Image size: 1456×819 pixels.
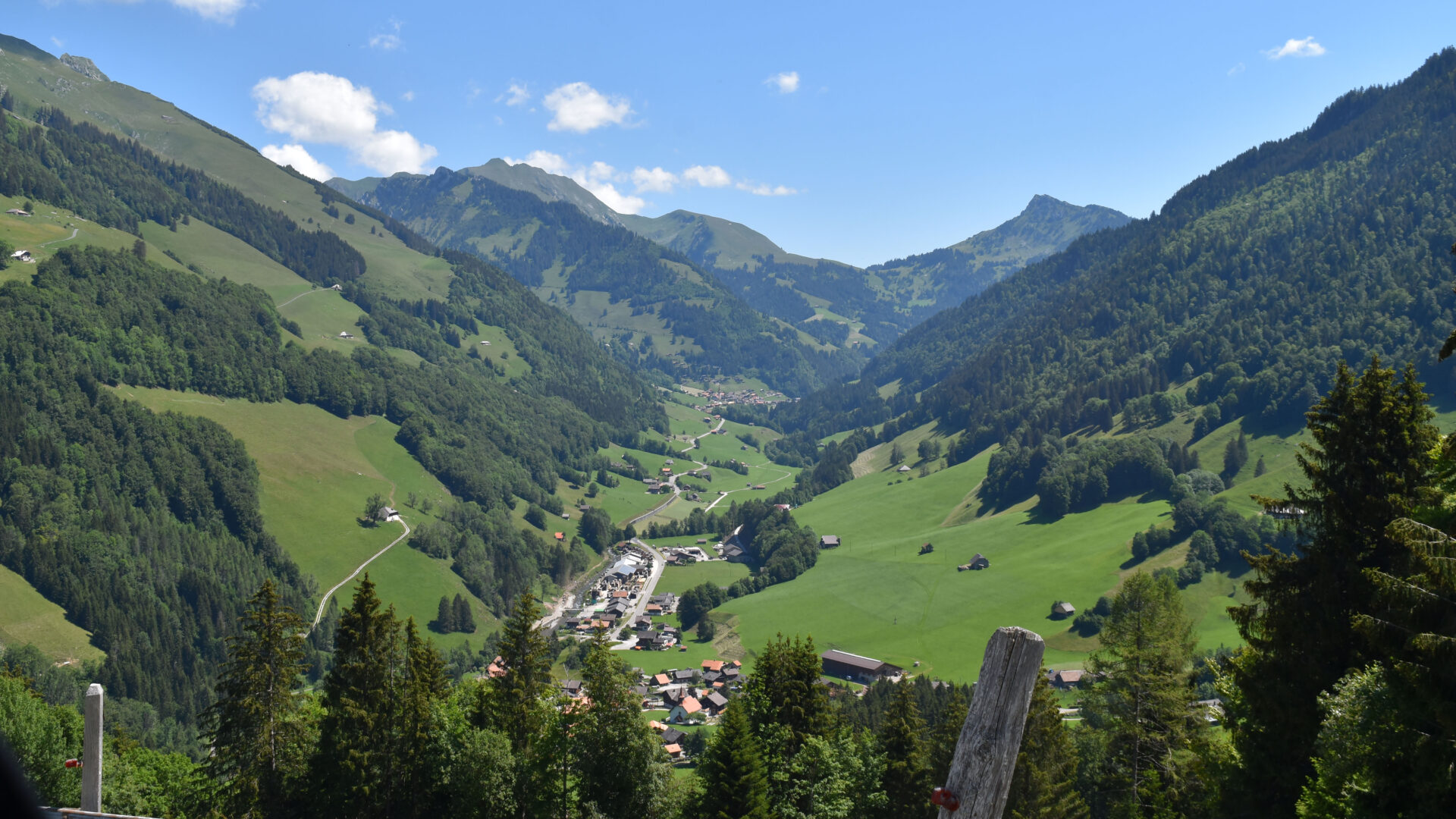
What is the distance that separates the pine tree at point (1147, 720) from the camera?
28312 mm

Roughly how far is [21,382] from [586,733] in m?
195

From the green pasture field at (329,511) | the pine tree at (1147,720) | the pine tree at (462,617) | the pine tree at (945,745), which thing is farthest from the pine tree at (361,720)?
the pine tree at (462,617)

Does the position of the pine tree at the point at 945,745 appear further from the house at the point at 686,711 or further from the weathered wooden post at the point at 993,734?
the house at the point at 686,711

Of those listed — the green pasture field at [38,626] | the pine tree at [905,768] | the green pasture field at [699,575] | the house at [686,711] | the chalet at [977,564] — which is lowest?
the green pasture field at [699,575]

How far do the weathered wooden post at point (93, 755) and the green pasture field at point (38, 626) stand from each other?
132543 mm

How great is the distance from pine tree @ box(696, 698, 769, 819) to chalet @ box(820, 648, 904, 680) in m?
79.8

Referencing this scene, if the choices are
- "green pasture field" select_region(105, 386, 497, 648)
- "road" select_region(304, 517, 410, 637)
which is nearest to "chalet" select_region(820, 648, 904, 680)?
"green pasture field" select_region(105, 386, 497, 648)

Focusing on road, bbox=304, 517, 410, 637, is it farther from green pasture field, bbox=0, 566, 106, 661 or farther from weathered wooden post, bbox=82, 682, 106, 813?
weathered wooden post, bbox=82, 682, 106, 813

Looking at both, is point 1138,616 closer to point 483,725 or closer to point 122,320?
point 483,725

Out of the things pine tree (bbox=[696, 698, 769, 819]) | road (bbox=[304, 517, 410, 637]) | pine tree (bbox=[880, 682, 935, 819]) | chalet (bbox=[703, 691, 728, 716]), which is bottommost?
chalet (bbox=[703, 691, 728, 716])

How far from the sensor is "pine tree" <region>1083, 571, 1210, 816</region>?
28312 millimetres

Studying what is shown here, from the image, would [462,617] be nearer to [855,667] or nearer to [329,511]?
[329,511]

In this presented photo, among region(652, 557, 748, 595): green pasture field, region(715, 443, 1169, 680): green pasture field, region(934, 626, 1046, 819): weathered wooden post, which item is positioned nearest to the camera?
region(934, 626, 1046, 819): weathered wooden post

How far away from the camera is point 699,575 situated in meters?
177
